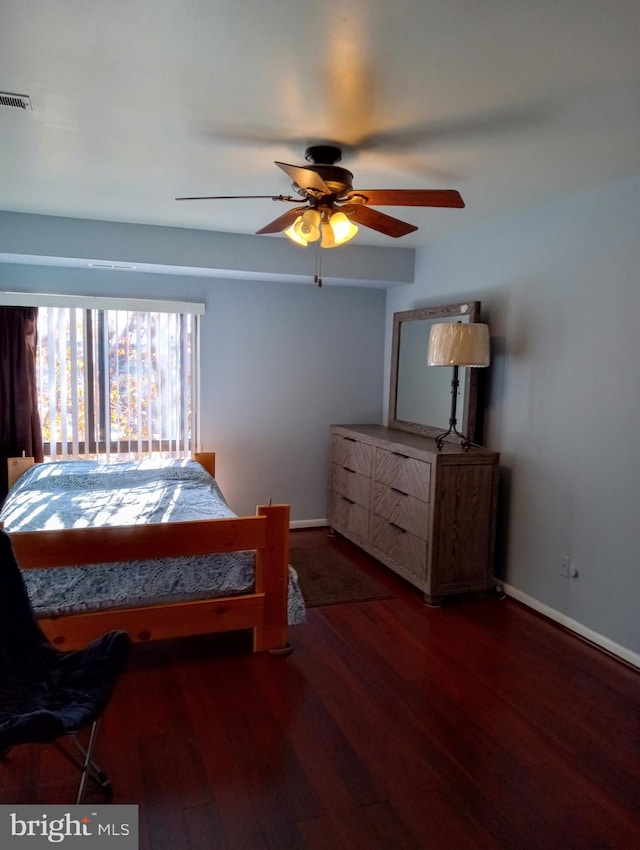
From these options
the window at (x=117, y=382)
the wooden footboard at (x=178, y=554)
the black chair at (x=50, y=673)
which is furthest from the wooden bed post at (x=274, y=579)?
the window at (x=117, y=382)

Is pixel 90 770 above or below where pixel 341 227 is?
below

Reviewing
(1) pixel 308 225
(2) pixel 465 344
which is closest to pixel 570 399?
(2) pixel 465 344

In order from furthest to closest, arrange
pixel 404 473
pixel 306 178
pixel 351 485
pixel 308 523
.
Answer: pixel 308 523, pixel 351 485, pixel 404 473, pixel 306 178

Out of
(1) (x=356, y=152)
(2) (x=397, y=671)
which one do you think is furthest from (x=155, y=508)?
(1) (x=356, y=152)

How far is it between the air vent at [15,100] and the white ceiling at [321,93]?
0.14 ft

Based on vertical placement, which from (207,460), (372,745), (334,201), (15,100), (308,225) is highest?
(15,100)

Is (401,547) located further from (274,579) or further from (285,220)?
(285,220)

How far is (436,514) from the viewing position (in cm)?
348

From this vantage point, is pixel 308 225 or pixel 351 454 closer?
pixel 308 225

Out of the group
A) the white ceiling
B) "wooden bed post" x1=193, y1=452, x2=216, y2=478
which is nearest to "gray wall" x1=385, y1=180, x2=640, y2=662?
the white ceiling

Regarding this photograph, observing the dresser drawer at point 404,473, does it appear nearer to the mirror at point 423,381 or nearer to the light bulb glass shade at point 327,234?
the mirror at point 423,381

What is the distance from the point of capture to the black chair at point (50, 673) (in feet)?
6.03

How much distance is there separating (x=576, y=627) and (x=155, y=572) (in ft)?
7.29

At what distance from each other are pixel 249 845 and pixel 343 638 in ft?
4.64
